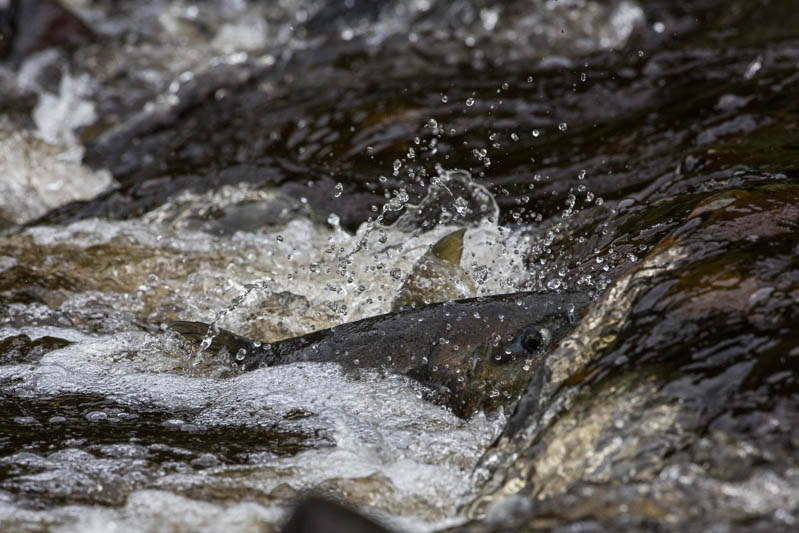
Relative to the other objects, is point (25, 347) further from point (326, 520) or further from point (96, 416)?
point (326, 520)

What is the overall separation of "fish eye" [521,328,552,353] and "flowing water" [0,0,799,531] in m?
0.25

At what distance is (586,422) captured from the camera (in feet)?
7.52

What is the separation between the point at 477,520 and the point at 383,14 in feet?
20.6

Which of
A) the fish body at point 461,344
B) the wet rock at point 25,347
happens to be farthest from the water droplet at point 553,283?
the wet rock at point 25,347

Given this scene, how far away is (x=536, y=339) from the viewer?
2.95 meters

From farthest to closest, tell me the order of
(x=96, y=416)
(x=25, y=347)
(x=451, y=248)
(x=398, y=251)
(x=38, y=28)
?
(x=38, y=28)
(x=398, y=251)
(x=451, y=248)
(x=25, y=347)
(x=96, y=416)

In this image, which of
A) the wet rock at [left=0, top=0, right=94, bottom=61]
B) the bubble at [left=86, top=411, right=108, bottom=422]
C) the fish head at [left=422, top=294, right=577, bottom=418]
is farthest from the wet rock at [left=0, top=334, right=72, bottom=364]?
the wet rock at [left=0, top=0, right=94, bottom=61]

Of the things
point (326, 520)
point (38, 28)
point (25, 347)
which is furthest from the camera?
point (38, 28)

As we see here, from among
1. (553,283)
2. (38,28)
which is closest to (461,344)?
(553,283)

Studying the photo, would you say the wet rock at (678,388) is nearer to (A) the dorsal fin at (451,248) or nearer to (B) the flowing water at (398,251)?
(B) the flowing water at (398,251)

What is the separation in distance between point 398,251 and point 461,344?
3.68 feet

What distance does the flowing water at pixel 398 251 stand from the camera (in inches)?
87.8

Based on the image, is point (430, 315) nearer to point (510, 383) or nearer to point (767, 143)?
point (510, 383)

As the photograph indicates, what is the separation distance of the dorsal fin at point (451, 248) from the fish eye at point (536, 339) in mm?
860
